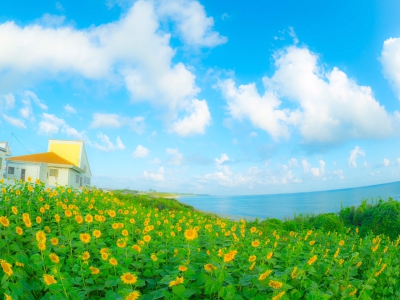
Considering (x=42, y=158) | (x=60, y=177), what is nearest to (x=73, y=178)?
(x=60, y=177)

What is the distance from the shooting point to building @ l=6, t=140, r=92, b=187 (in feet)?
87.2

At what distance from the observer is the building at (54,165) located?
26.6m

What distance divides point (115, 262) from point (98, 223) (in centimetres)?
226

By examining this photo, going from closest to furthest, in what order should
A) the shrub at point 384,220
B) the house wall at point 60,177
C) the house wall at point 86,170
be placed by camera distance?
the shrub at point 384,220
the house wall at point 60,177
the house wall at point 86,170

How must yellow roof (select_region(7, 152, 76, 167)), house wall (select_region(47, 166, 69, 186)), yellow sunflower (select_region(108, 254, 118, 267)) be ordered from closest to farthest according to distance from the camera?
1. yellow sunflower (select_region(108, 254, 118, 267))
2. yellow roof (select_region(7, 152, 76, 167))
3. house wall (select_region(47, 166, 69, 186))

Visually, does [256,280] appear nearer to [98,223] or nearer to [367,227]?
[98,223]

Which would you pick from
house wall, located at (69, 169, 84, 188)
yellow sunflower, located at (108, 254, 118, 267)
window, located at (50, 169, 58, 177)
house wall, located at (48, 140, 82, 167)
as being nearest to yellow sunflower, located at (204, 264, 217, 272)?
yellow sunflower, located at (108, 254, 118, 267)

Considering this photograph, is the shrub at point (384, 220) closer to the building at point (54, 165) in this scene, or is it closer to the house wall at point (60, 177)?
the building at point (54, 165)

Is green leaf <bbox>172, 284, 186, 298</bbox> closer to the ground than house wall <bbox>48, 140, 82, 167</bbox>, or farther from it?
closer to the ground

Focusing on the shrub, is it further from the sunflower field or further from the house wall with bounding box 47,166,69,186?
the house wall with bounding box 47,166,69,186

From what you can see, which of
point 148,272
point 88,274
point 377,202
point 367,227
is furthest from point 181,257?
point 377,202

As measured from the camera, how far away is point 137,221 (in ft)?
18.2

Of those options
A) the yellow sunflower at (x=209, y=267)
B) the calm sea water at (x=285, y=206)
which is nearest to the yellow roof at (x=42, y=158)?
the calm sea water at (x=285, y=206)

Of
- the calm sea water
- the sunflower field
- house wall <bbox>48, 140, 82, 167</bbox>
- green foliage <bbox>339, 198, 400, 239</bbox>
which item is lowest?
the calm sea water
